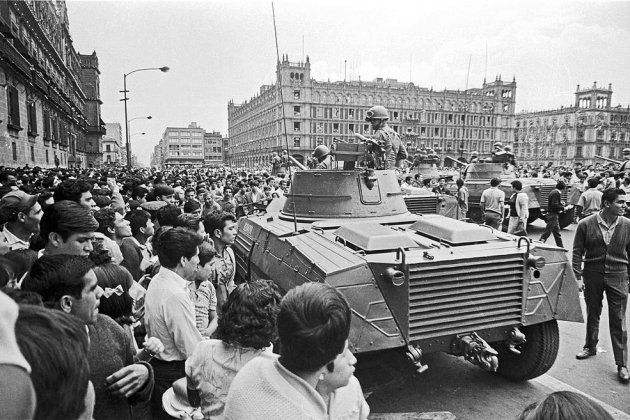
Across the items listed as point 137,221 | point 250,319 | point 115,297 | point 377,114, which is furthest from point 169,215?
point 377,114

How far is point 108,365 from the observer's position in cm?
236

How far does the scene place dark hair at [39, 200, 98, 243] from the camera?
12.1 feet

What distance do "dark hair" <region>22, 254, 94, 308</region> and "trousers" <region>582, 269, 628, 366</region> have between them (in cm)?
533

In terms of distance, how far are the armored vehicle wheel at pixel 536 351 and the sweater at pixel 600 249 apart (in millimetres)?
965

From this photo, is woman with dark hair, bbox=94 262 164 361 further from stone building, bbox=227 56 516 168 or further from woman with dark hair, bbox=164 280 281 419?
stone building, bbox=227 56 516 168

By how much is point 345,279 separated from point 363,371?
155 centimetres

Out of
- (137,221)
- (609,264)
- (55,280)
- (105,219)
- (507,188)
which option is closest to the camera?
(55,280)

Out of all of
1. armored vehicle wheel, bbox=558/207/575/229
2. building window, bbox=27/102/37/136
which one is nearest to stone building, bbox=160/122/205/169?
building window, bbox=27/102/37/136

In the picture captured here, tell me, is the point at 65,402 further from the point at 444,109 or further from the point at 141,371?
the point at 444,109

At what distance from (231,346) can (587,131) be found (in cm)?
9018

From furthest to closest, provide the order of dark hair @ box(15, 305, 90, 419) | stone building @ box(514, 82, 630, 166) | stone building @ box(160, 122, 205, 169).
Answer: stone building @ box(160, 122, 205, 169) → stone building @ box(514, 82, 630, 166) → dark hair @ box(15, 305, 90, 419)

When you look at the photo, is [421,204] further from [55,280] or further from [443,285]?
[55,280]

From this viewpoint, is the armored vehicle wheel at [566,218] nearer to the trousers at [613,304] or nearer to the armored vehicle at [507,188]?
the armored vehicle at [507,188]

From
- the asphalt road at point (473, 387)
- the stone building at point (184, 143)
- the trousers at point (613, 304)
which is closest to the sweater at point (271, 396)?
the asphalt road at point (473, 387)
